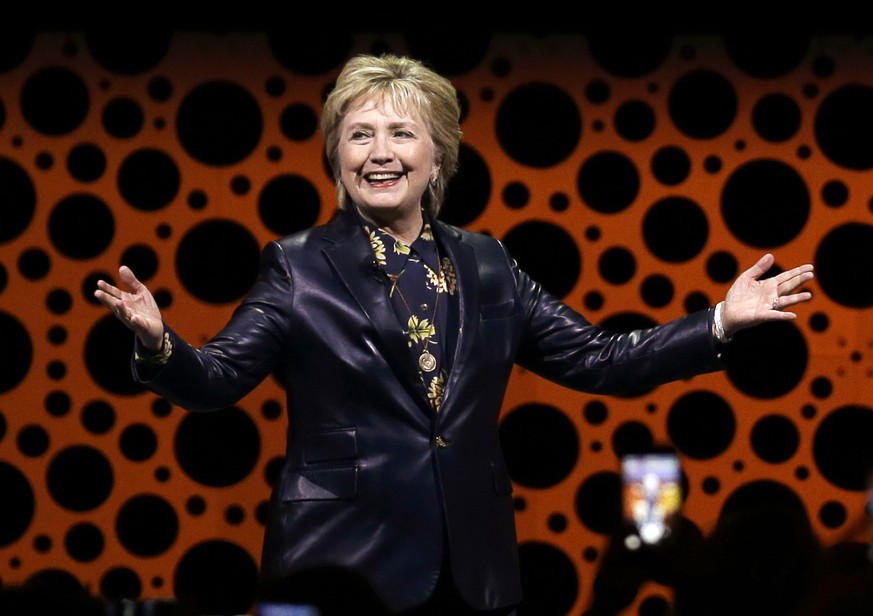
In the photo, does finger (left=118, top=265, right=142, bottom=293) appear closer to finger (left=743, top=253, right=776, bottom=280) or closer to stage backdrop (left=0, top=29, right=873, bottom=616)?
finger (left=743, top=253, right=776, bottom=280)

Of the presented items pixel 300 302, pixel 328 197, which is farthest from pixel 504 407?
pixel 300 302

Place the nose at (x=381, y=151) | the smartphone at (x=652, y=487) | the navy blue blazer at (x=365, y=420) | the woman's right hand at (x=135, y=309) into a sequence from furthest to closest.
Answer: the smartphone at (x=652, y=487) → the nose at (x=381, y=151) → the navy blue blazer at (x=365, y=420) → the woman's right hand at (x=135, y=309)

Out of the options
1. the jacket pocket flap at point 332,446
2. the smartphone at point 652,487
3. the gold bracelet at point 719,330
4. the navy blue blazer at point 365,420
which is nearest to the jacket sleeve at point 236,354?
the navy blue blazer at point 365,420

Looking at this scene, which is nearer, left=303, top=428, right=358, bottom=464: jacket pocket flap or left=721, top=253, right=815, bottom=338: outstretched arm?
left=303, top=428, right=358, bottom=464: jacket pocket flap

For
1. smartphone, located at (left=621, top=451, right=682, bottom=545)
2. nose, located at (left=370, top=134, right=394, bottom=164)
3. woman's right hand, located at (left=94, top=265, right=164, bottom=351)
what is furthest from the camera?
smartphone, located at (left=621, top=451, right=682, bottom=545)

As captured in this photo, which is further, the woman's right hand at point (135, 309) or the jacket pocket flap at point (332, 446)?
the jacket pocket flap at point (332, 446)

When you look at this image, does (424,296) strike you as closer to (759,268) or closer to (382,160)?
(382,160)

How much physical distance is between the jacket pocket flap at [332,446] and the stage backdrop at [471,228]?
1333 millimetres

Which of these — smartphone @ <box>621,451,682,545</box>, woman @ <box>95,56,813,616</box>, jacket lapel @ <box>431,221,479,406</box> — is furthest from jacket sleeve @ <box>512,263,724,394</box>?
smartphone @ <box>621,451,682,545</box>

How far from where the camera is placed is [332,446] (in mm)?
2023

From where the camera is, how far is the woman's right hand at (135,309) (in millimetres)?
1873

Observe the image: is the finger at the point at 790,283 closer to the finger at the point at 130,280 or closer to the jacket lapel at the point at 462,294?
the jacket lapel at the point at 462,294

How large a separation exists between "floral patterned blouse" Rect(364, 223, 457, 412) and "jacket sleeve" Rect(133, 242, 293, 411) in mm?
168

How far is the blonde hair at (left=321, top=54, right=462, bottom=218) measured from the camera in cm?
219
